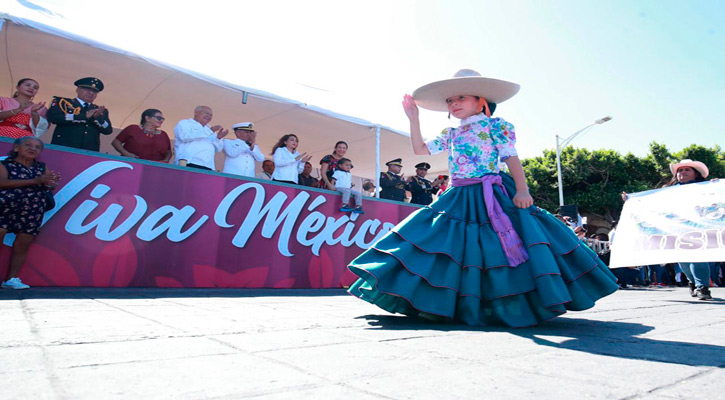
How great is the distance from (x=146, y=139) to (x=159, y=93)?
2594mm

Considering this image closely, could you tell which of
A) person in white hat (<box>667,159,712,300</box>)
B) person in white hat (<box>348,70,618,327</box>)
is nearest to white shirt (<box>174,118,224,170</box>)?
person in white hat (<box>348,70,618,327</box>)

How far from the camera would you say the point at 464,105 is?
3.32m

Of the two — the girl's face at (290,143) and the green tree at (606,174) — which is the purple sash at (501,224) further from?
the green tree at (606,174)

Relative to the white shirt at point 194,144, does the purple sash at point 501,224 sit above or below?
below

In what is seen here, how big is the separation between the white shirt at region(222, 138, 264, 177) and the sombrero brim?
3831mm

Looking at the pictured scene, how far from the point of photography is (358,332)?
229 cm

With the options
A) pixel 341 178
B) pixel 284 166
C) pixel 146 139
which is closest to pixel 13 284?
pixel 146 139

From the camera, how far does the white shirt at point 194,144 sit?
603 centimetres

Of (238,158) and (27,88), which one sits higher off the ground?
(27,88)

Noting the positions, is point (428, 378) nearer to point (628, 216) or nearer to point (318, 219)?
point (318, 219)

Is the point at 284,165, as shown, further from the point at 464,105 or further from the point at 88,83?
the point at 464,105

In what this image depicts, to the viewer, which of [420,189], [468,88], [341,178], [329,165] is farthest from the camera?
[420,189]

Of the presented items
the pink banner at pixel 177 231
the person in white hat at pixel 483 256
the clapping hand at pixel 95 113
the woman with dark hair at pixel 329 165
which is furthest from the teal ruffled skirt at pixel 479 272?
the woman with dark hair at pixel 329 165

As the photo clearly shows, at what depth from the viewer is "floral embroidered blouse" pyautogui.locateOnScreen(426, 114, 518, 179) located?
311cm
